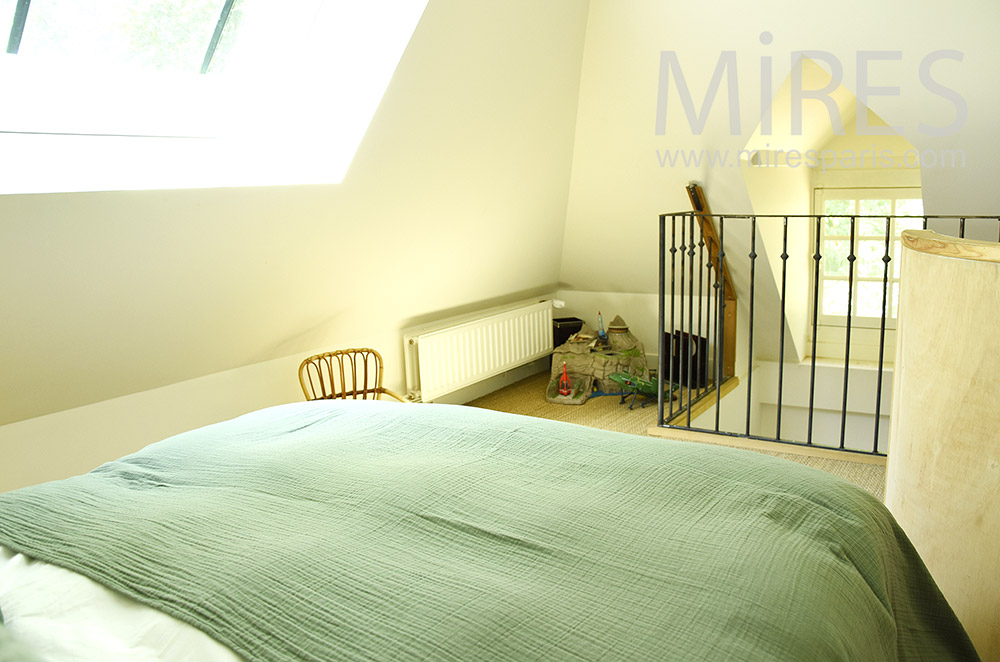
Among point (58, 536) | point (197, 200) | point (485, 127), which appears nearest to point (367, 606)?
point (58, 536)

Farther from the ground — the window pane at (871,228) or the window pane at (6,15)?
the window pane at (6,15)

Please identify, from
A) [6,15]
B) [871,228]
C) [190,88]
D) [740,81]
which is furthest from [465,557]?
[871,228]

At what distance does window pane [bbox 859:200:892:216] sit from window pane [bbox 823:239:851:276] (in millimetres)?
246

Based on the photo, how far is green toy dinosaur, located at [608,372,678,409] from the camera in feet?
15.0

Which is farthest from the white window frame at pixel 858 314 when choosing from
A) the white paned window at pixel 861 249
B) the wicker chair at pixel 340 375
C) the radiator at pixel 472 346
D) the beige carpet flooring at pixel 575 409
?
the wicker chair at pixel 340 375

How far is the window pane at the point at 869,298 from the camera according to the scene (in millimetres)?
5344

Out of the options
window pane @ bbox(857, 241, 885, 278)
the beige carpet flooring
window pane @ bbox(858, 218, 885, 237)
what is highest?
window pane @ bbox(858, 218, 885, 237)

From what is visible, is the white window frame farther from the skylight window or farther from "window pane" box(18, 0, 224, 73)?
"window pane" box(18, 0, 224, 73)

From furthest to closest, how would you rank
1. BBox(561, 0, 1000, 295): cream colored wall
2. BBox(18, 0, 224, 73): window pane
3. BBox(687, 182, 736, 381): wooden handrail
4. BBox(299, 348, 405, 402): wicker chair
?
1. BBox(687, 182, 736, 381): wooden handrail
2. BBox(299, 348, 405, 402): wicker chair
3. BBox(561, 0, 1000, 295): cream colored wall
4. BBox(18, 0, 224, 73): window pane

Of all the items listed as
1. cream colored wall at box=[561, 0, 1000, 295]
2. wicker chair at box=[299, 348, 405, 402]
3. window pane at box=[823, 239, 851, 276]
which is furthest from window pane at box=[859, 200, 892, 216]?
wicker chair at box=[299, 348, 405, 402]

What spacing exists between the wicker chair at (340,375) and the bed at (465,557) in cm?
187

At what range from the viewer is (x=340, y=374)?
357cm

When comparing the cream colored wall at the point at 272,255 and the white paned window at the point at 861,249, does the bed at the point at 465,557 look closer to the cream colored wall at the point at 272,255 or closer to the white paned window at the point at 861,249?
the cream colored wall at the point at 272,255

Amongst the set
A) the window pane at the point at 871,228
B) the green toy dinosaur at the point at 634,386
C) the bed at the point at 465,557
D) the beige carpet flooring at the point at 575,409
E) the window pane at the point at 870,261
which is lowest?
the beige carpet flooring at the point at 575,409
